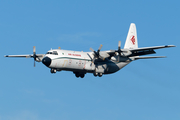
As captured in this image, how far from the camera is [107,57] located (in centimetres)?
3731

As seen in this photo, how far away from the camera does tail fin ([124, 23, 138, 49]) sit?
1613 inches

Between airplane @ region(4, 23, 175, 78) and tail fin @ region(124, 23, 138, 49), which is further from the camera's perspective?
tail fin @ region(124, 23, 138, 49)

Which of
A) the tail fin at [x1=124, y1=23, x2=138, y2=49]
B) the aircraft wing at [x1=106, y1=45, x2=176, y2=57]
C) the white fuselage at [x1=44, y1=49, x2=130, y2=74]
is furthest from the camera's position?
the tail fin at [x1=124, y1=23, x2=138, y2=49]

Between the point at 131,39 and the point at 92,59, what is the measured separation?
679cm

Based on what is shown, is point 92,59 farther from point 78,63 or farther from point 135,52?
point 135,52

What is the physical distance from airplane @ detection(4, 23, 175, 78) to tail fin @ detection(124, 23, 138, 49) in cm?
14

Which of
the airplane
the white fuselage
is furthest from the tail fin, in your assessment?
the white fuselage

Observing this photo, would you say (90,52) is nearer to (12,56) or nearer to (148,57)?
(148,57)

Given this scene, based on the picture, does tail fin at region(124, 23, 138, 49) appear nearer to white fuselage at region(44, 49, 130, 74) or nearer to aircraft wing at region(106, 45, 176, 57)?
white fuselage at region(44, 49, 130, 74)

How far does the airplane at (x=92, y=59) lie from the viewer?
34406mm

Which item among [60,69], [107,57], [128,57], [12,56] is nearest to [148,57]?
[128,57]

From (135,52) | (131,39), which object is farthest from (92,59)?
(131,39)

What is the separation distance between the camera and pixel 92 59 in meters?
36.9

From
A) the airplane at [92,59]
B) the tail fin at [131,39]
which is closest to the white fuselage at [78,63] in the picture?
the airplane at [92,59]
